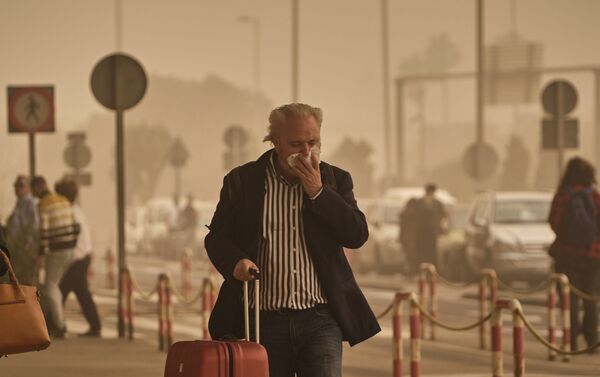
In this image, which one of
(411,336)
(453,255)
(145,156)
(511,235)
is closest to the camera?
(411,336)

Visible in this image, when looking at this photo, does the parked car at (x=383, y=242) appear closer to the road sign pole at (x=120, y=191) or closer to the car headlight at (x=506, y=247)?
the car headlight at (x=506, y=247)

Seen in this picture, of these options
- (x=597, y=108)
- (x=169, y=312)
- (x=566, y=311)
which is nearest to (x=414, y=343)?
(x=566, y=311)

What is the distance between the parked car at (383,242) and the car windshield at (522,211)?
216 inches

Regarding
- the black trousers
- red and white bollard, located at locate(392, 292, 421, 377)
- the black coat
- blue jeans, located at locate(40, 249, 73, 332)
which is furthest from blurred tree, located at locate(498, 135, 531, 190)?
the black coat

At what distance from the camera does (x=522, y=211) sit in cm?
3173

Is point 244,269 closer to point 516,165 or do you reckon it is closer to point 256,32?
point 256,32

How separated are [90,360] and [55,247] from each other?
8.88 feet

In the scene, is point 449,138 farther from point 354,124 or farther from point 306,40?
point 306,40

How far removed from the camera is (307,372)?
27.0 ft

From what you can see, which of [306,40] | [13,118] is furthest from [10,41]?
[13,118]

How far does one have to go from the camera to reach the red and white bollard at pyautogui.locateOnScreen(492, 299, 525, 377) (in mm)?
12836

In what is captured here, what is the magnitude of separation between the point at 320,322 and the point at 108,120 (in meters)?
132

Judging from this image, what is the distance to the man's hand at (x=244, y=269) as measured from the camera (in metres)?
8.09

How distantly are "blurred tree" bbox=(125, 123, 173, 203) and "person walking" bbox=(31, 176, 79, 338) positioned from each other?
308ft
